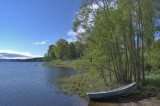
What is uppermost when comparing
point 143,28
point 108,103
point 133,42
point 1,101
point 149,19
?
point 149,19

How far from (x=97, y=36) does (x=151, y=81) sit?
667cm

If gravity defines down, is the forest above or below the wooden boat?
above

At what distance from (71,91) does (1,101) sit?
21.8 ft

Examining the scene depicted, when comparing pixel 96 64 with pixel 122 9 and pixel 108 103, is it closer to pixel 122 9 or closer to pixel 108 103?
pixel 108 103

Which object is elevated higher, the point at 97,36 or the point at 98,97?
the point at 97,36

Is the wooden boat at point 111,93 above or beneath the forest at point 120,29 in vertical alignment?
beneath

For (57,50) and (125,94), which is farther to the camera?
(57,50)

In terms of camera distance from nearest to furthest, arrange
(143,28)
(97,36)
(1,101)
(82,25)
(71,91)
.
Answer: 1. (143,28)
2. (97,36)
3. (1,101)
4. (82,25)
5. (71,91)

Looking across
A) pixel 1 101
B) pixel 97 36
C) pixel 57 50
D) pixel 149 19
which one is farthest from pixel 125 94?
pixel 57 50

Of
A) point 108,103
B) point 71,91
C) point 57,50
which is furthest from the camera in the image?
point 57,50

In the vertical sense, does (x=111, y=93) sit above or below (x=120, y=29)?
below

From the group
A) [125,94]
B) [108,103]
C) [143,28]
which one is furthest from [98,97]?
[143,28]

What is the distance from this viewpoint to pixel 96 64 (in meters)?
10.1

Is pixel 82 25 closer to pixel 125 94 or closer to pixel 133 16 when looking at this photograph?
pixel 133 16
